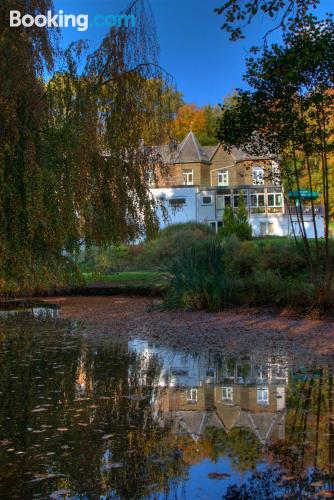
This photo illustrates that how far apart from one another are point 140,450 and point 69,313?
12148mm

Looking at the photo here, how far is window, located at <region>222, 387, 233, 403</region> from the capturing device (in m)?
6.42

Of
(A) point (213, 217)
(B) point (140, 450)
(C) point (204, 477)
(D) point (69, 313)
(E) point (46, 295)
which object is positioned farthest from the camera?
(A) point (213, 217)

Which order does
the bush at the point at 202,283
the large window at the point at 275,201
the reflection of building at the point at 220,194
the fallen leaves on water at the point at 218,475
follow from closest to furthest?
the fallen leaves on water at the point at 218,475 < the bush at the point at 202,283 < the reflection of building at the point at 220,194 < the large window at the point at 275,201

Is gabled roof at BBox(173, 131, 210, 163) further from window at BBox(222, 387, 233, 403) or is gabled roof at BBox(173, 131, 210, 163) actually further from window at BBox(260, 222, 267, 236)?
window at BBox(222, 387, 233, 403)

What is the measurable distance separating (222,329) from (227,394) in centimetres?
539

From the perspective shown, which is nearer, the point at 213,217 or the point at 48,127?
the point at 48,127

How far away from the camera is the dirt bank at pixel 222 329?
32.8 feet

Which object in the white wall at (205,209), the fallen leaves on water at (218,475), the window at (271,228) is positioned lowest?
the fallen leaves on water at (218,475)

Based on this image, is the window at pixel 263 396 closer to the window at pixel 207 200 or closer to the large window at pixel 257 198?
the large window at pixel 257 198

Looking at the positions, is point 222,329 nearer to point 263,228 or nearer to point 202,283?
point 202,283

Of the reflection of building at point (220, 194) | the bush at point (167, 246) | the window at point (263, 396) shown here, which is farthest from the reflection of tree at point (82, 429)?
the reflection of building at point (220, 194)

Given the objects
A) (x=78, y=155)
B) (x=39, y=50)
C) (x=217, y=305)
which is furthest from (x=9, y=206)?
(x=217, y=305)

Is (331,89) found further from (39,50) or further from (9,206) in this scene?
(9,206)

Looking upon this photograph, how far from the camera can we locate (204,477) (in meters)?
4.16
